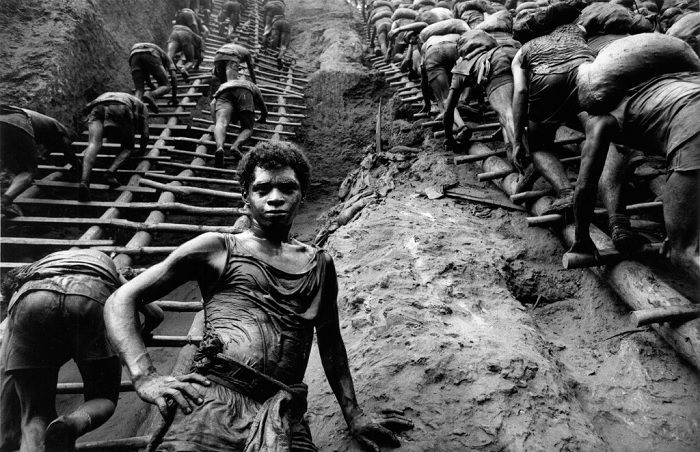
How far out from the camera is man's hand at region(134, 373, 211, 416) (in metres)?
1.62

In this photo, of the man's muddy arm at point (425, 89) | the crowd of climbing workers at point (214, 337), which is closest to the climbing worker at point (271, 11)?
the man's muddy arm at point (425, 89)

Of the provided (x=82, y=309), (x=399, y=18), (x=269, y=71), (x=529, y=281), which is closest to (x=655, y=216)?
(x=529, y=281)

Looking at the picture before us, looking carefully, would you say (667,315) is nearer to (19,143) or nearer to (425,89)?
(425,89)

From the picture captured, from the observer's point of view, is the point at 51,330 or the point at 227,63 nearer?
the point at 51,330

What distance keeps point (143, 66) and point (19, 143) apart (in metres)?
3.65

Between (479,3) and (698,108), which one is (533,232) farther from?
(479,3)

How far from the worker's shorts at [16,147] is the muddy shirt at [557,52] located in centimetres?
507

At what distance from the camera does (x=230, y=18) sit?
1398 centimetres

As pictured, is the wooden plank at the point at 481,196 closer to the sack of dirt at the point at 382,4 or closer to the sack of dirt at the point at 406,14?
the sack of dirt at the point at 406,14

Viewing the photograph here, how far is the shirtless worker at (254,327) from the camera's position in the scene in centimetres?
169

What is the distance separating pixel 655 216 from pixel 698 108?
1.48 meters

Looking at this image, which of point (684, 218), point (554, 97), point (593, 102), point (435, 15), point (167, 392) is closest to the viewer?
point (167, 392)

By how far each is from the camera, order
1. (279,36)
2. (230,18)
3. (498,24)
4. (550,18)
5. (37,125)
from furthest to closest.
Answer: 1. (230,18)
2. (279,36)
3. (498,24)
4. (37,125)
5. (550,18)

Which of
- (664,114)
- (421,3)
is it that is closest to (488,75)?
(664,114)
